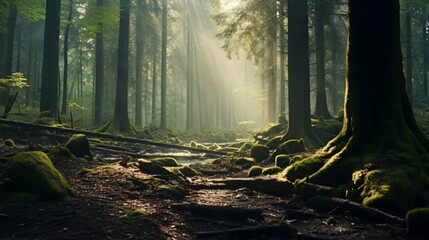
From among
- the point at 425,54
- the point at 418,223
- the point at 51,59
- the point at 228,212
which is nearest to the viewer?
the point at 418,223

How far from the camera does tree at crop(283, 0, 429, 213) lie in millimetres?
6277

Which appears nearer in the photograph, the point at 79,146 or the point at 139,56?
the point at 79,146

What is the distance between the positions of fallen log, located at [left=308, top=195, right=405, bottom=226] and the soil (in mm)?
82

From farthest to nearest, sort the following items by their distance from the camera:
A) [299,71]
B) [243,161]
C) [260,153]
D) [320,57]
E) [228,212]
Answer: [320,57] < [299,71] < [260,153] < [243,161] < [228,212]

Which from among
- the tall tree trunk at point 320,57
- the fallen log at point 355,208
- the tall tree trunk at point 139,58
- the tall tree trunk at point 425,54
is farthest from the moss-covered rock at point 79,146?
the tall tree trunk at point 425,54

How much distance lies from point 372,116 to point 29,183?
252 inches

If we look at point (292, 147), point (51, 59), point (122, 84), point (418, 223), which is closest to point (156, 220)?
point (418, 223)

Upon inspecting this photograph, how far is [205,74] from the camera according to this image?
4784 centimetres

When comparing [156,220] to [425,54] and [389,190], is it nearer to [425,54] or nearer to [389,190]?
[389,190]

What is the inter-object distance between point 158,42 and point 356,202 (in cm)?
3584

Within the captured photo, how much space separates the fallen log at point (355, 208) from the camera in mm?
4953

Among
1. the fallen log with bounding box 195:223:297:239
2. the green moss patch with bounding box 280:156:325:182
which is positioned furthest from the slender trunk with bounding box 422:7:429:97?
the fallen log with bounding box 195:223:297:239

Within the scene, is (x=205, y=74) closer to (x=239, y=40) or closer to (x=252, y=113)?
(x=239, y=40)

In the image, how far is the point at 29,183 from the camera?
18.2 ft
